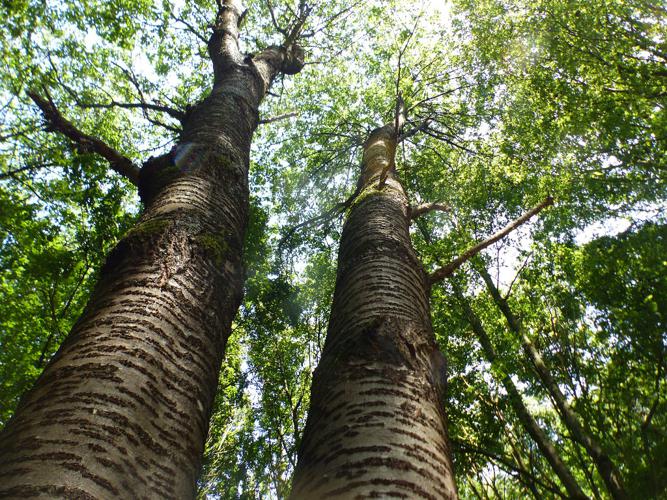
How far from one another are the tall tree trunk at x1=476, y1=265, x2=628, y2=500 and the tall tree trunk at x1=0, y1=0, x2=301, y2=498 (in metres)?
4.43

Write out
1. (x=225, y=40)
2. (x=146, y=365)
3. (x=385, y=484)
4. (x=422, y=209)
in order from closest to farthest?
(x=385, y=484)
(x=146, y=365)
(x=422, y=209)
(x=225, y=40)

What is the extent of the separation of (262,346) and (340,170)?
15.7 feet

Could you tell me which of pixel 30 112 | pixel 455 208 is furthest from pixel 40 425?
pixel 30 112

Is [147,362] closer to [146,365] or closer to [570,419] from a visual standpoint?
[146,365]

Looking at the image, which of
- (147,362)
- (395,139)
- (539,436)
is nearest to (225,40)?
(395,139)

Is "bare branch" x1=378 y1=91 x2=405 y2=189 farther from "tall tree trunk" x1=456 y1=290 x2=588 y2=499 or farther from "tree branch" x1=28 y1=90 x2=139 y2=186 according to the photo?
"tall tree trunk" x1=456 y1=290 x2=588 y2=499

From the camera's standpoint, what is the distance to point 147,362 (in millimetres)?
1622

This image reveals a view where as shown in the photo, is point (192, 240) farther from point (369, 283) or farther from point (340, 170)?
point (340, 170)

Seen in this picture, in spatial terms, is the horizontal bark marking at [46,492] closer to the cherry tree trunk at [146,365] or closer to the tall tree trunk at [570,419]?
the cherry tree trunk at [146,365]

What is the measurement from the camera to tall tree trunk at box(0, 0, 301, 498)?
4.10ft

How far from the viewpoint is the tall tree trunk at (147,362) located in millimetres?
1251

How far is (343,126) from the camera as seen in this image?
10656 mm

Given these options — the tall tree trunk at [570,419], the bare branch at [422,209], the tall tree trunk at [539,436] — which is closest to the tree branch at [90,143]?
the bare branch at [422,209]

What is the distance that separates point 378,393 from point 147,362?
907mm
